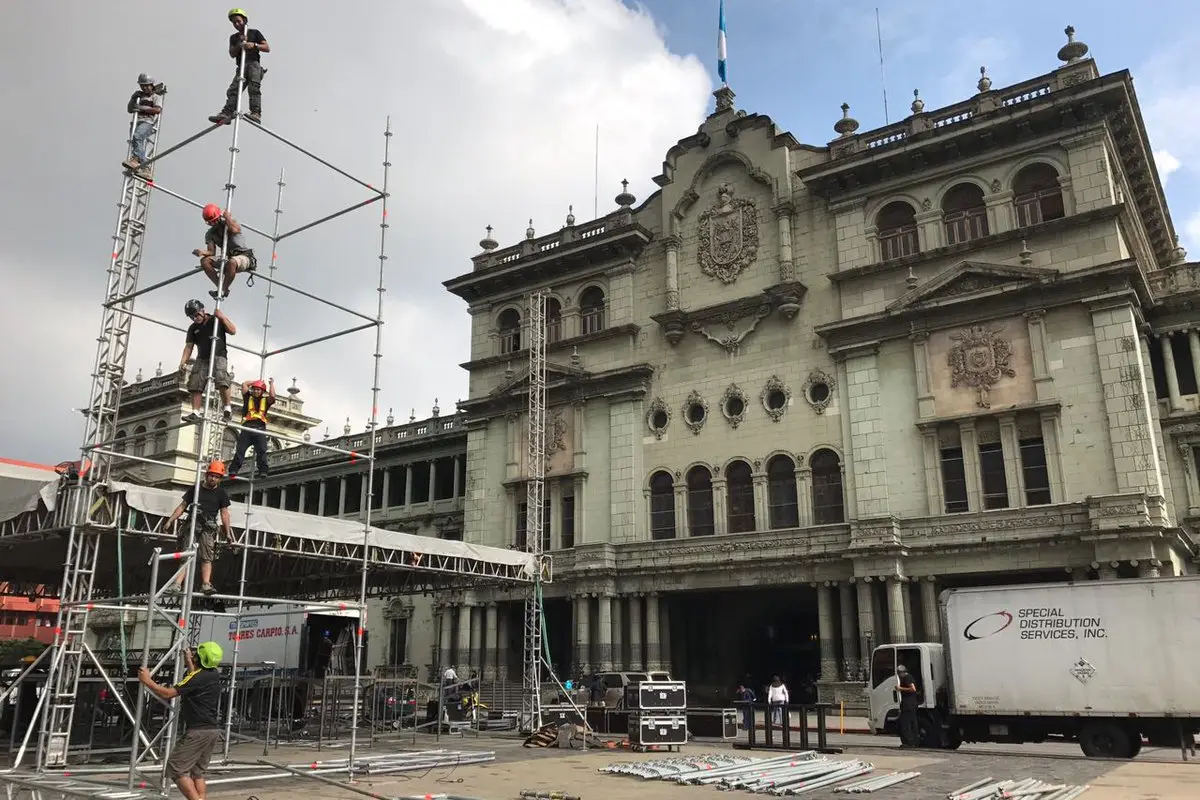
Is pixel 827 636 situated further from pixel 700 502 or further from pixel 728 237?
pixel 728 237

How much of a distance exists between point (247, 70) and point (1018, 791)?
1653cm

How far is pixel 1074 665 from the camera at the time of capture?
64.9 feet

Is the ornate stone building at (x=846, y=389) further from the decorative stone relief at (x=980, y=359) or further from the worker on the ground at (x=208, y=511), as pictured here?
the worker on the ground at (x=208, y=511)

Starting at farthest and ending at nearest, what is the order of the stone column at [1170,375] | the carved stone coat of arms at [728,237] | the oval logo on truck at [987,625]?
the carved stone coat of arms at [728,237] → the stone column at [1170,375] → the oval logo on truck at [987,625]

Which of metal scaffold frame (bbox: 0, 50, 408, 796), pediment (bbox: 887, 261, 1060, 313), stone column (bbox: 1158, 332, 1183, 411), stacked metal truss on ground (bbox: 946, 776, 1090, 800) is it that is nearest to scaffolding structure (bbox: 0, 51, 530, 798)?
metal scaffold frame (bbox: 0, 50, 408, 796)

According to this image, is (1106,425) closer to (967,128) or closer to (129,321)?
(967,128)

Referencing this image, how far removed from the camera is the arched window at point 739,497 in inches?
1347

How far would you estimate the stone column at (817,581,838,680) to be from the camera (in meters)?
30.8

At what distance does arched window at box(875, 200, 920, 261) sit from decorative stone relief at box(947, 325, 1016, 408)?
155 inches

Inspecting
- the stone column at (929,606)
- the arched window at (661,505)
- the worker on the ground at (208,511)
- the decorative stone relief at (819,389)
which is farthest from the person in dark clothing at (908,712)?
the worker on the ground at (208,511)

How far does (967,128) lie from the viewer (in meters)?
31.2

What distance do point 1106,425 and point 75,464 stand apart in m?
26.8

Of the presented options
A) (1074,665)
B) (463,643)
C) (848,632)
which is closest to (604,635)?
(463,643)

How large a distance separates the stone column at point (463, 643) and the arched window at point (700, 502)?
1106 cm
